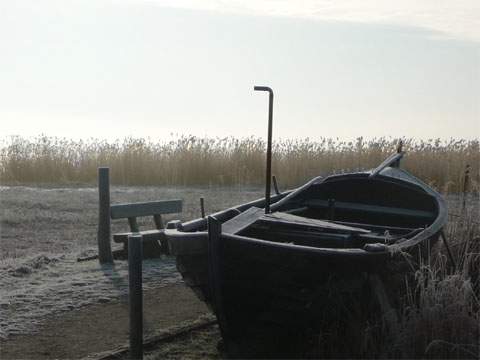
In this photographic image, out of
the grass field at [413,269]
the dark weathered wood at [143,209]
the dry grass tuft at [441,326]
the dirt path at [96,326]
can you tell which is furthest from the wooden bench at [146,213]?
the dry grass tuft at [441,326]

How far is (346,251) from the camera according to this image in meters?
4.96

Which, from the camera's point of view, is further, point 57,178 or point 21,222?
point 57,178

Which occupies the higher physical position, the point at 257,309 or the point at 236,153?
the point at 236,153

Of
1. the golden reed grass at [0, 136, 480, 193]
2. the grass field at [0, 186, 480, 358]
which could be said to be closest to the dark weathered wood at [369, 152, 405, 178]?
the grass field at [0, 186, 480, 358]

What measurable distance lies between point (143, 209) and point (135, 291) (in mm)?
3874

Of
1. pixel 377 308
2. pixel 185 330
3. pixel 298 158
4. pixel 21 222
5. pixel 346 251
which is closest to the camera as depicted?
pixel 346 251

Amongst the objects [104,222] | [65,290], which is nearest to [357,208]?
[104,222]

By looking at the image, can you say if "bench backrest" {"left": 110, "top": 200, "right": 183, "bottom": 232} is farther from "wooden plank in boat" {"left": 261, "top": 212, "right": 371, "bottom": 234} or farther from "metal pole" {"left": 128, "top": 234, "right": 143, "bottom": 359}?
"metal pole" {"left": 128, "top": 234, "right": 143, "bottom": 359}

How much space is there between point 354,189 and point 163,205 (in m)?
2.44

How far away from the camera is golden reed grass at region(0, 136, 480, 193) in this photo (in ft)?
56.1

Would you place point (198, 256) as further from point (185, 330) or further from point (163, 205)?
point (163, 205)

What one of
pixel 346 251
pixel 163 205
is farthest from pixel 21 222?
pixel 346 251

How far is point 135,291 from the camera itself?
514 centimetres

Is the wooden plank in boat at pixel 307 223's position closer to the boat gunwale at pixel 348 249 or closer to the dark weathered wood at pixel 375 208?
the boat gunwale at pixel 348 249
